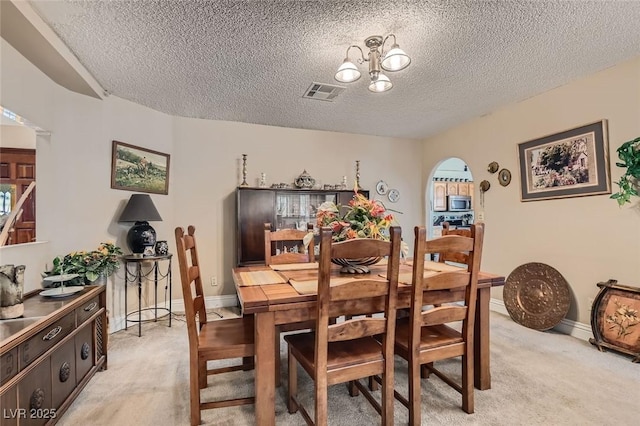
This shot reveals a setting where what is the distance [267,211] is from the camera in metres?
4.01

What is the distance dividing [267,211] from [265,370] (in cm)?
259

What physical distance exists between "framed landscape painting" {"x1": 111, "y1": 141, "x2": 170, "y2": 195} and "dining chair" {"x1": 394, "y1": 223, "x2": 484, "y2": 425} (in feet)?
10.7

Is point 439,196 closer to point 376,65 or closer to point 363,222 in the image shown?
point 376,65

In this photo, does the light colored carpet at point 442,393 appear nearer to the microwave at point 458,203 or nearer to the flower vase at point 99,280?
the flower vase at point 99,280

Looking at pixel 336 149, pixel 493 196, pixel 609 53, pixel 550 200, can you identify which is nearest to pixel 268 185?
pixel 336 149

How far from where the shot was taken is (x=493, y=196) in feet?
13.0

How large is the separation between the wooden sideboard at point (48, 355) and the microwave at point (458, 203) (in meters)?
6.55

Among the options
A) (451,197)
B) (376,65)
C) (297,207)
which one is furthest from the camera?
(451,197)

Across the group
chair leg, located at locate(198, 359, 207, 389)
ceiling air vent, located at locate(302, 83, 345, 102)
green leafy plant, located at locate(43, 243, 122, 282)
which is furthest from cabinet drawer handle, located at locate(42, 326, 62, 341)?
ceiling air vent, located at locate(302, 83, 345, 102)

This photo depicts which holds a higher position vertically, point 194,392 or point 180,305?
point 194,392

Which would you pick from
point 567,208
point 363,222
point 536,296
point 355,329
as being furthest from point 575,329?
point 355,329

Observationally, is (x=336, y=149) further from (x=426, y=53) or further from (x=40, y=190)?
(x=40, y=190)

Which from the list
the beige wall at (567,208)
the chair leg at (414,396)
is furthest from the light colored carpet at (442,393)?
the beige wall at (567,208)

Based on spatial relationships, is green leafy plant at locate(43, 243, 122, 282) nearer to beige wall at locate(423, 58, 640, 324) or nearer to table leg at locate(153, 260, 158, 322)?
table leg at locate(153, 260, 158, 322)
